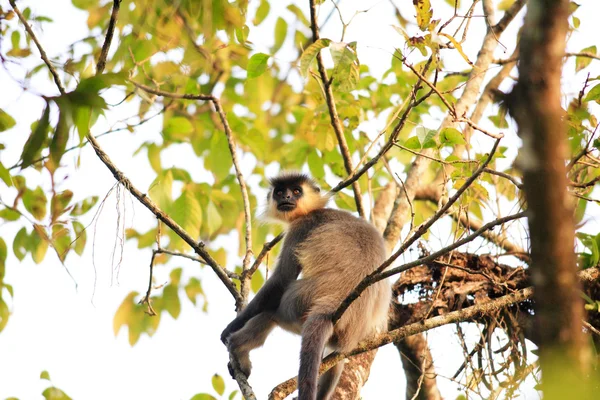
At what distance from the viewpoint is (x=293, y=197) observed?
5.60m

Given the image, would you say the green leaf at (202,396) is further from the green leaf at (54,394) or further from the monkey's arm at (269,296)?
the green leaf at (54,394)

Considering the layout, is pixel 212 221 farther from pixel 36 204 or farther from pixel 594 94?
pixel 594 94

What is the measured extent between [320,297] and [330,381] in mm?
644

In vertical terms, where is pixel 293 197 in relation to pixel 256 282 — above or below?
above

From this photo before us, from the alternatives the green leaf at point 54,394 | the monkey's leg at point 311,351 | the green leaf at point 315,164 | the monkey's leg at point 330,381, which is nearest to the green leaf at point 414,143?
the monkey's leg at point 311,351

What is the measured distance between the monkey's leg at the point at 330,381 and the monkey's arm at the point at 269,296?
1.97ft

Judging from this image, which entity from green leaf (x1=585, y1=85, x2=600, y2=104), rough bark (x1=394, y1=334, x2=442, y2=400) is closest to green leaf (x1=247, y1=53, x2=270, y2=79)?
green leaf (x1=585, y1=85, x2=600, y2=104)

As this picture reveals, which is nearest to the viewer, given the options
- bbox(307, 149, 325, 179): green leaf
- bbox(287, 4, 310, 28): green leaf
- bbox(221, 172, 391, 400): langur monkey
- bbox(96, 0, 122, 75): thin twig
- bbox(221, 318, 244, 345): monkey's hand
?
bbox(96, 0, 122, 75): thin twig

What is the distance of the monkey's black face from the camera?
5523mm

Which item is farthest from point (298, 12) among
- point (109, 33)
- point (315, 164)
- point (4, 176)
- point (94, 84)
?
point (94, 84)

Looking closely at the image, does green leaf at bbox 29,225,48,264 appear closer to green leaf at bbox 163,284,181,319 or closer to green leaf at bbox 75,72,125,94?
green leaf at bbox 163,284,181,319

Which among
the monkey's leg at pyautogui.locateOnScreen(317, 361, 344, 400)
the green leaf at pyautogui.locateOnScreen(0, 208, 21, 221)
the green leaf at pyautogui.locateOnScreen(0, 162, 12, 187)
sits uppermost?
the green leaf at pyautogui.locateOnScreen(0, 208, 21, 221)

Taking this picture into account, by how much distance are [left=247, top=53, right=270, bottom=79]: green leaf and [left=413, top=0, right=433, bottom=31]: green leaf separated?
4.14 feet

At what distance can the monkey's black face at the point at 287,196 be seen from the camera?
5.52m
